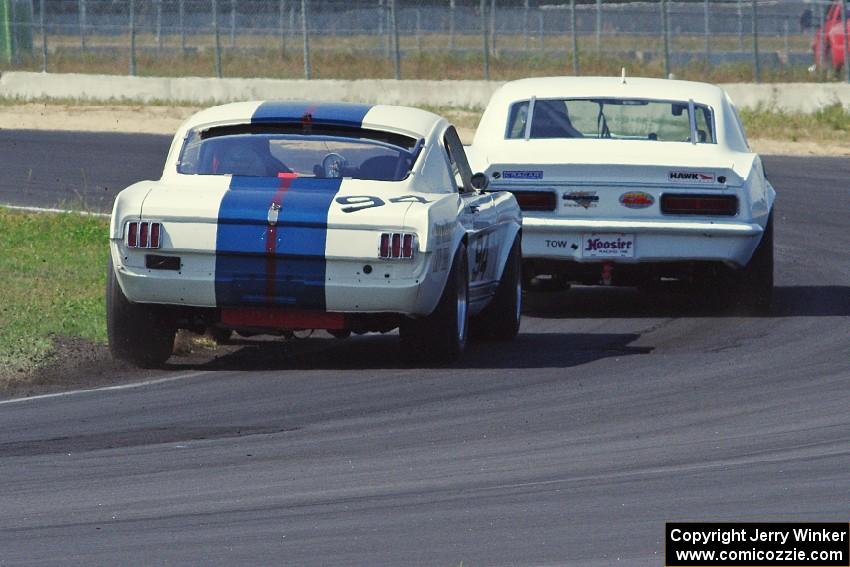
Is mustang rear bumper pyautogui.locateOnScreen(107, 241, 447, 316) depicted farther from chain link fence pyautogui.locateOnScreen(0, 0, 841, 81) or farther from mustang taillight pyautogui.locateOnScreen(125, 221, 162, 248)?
chain link fence pyautogui.locateOnScreen(0, 0, 841, 81)

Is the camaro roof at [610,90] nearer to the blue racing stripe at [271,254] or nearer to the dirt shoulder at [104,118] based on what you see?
the blue racing stripe at [271,254]

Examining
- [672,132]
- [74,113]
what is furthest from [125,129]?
[672,132]

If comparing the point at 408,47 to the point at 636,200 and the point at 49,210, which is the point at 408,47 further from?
the point at 636,200

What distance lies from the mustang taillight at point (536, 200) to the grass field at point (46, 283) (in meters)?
2.86

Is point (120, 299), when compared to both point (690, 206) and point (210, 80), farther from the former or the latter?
point (210, 80)

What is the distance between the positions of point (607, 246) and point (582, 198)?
0.36 meters

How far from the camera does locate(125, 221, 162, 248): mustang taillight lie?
951 centimetres

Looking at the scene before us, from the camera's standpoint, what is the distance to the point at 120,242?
377 inches

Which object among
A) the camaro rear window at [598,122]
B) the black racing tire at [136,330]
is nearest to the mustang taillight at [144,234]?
the black racing tire at [136,330]

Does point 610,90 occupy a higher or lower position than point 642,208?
higher

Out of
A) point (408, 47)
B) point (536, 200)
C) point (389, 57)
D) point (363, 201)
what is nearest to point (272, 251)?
point (363, 201)

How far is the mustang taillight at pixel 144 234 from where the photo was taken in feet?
31.2

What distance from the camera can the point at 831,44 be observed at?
33781mm

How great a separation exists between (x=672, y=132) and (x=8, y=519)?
755cm
